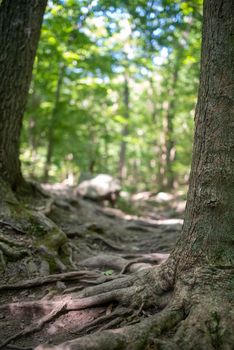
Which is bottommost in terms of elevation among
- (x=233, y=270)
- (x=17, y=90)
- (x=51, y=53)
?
(x=233, y=270)

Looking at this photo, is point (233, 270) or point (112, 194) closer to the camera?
point (233, 270)

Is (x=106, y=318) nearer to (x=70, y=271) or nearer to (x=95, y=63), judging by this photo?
(x=70, y=271)

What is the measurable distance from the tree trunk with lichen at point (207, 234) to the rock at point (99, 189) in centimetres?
918

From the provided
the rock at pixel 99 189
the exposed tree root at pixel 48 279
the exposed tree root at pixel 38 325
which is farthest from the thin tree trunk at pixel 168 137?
the exposed tree root at pixel 38 325

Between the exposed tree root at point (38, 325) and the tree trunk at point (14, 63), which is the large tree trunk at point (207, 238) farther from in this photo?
the tree trunk at point (14, 63)

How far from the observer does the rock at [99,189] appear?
43.1ft

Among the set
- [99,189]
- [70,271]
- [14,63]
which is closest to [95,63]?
[99,189]

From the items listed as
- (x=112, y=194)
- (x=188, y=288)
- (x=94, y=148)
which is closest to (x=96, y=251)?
(x=188, y=288)

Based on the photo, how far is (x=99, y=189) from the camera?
1331cm

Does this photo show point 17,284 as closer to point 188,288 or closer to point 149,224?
point 188,288

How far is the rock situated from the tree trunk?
20.8ft

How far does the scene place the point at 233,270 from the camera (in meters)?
3.59

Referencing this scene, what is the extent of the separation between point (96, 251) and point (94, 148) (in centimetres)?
1339

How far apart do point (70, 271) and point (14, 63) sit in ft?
12.9
